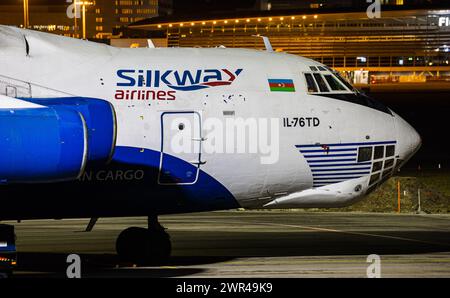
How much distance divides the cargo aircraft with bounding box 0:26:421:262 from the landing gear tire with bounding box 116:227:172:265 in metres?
0.02

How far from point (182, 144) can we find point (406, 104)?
86519 millimetres

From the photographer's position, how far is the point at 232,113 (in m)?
17.8

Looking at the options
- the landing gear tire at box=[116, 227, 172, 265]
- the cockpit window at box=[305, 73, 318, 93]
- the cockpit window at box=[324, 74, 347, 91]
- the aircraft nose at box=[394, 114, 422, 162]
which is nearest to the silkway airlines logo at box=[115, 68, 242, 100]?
the cockpit window at box=[305, 73, 318, 93]

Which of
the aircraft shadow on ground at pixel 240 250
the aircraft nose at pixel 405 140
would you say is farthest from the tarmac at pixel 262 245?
the aircraft nose at pixel 405 140

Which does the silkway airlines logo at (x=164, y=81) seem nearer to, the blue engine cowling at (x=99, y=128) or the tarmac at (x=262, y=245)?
the blue engine cowling at (x=99, y=128)

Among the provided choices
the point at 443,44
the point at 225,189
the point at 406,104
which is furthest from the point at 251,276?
the point at 443,44

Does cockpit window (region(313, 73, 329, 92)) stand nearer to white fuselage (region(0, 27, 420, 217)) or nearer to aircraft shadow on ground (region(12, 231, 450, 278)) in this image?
white fuselage (region(0, 27, 420, 217))

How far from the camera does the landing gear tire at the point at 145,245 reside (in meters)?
18.6

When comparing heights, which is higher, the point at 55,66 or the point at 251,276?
the point at 55,66

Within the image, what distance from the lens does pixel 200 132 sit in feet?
57.9

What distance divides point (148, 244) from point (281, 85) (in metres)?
3.66

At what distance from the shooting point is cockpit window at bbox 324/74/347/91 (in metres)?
18.9

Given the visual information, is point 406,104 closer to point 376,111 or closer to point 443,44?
point 376,111

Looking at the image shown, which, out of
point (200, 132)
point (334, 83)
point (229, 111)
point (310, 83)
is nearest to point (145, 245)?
point (200, 132)
